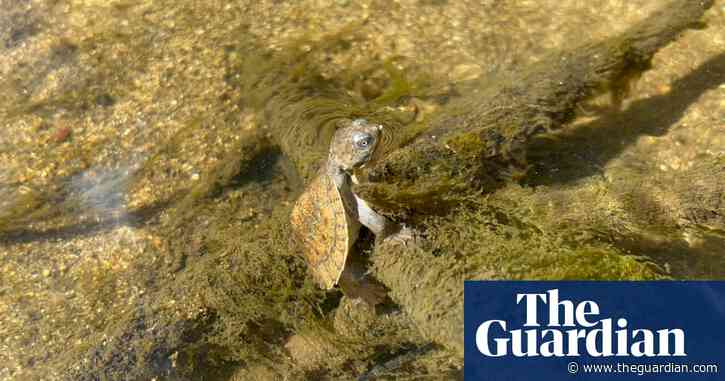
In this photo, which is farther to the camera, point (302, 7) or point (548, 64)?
point (302, 7)

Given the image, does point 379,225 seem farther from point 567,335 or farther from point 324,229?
point 567,335

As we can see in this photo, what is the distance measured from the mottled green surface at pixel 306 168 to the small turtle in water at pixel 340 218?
118 mm

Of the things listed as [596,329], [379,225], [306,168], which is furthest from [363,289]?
[596,329]

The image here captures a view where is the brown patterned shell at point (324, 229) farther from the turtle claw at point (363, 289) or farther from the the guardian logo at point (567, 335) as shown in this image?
the the guardian logo at point (567, 335)

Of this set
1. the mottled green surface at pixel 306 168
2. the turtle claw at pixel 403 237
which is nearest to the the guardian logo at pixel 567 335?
the mottled green surface at pixel 306 168

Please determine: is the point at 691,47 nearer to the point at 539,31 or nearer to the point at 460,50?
the point at 539,31

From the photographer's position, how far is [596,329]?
290cm

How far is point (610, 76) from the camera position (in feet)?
13.7

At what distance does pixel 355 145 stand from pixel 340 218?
426 mm

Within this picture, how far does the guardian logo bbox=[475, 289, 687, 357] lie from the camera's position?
2830 mm

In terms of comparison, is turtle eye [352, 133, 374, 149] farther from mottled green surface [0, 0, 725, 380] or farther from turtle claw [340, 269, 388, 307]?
turtle claw [340, 269, 388, 307]

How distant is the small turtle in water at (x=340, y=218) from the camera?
3.43 m

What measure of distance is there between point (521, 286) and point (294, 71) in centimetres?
261

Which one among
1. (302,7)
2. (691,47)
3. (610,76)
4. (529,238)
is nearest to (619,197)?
(529,238)
